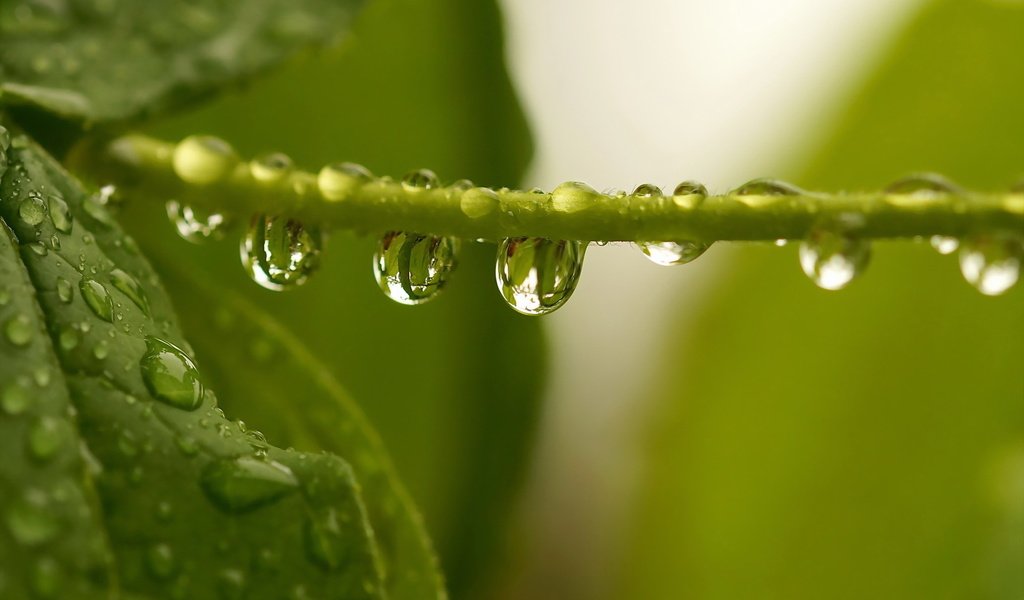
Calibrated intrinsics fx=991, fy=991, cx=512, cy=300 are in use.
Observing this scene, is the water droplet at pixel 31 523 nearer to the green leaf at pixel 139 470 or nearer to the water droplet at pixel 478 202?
the green leaf at pixel 139 470

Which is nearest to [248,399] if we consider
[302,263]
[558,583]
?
[302,263]

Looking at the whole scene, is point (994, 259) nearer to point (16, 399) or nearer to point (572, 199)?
Result: point (572, 199)

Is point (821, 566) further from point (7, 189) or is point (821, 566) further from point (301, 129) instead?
Result: point (7, 189)

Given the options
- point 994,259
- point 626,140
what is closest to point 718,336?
point 626,140

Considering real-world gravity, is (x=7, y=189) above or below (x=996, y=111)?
below

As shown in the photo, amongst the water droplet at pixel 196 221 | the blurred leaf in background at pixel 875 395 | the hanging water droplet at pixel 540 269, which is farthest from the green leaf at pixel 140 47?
the blurred leaf in background at pixel 875 395
